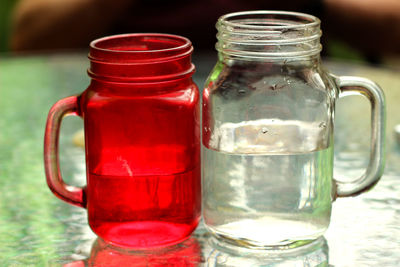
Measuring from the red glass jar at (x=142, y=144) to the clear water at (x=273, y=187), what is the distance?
0.11 feet

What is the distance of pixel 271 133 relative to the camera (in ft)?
1.77

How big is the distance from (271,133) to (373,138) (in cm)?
10

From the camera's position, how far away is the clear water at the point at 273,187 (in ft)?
1.75

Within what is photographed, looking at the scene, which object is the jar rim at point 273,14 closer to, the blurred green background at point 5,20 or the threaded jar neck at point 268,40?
the threaded jar neck at point 268,40

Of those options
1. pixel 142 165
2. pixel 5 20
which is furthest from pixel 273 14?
pixel 5 20

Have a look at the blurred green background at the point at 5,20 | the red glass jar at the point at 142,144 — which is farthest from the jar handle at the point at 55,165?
the blurred green background at the point at 5,20

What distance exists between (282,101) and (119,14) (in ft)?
3.73

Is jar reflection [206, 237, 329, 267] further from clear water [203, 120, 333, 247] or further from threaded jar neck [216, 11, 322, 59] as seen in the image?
threaded jar neck [216, 11, 322, 59]

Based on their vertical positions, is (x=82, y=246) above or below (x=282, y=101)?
below

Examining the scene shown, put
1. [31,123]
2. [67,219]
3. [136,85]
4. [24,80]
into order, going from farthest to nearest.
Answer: [24,80] → [31,123] → [67,219] → [136,85]

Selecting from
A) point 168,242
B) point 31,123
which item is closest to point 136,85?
point 168,242

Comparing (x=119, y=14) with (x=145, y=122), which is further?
(x=119, y=14)

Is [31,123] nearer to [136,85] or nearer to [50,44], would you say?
[136,85]

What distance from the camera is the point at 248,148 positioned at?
0.54 meters
